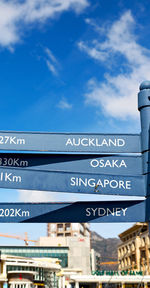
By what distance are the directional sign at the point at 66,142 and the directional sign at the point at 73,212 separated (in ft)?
3.81

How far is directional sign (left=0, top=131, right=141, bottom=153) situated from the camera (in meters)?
7.03

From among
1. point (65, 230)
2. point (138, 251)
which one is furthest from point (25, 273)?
point (65, 230)

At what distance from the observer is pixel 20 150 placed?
7066mm

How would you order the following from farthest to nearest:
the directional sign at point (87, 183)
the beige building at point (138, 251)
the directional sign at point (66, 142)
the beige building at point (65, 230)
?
the beige building at point (65, 230), the beige building at point (138, 251), the directional sign at point (66, 142), the directional sign at point (87, 183)

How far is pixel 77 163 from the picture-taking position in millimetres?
6984

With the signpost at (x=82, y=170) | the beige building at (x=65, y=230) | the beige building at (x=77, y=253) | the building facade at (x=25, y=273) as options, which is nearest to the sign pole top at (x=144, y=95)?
the signpost at (x=82, y=170)

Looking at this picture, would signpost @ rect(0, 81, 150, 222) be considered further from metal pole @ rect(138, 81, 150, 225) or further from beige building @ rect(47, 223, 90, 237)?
beige building @ rect(47, 223, 90, 237)

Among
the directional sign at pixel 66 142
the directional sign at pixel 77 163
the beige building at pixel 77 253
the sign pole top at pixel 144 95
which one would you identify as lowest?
the beige building at pixel 77 253

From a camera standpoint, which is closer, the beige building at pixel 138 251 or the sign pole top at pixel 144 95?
the sign pole top at pixel 144 95

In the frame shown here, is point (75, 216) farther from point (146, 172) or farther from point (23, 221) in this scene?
point (146, 172)

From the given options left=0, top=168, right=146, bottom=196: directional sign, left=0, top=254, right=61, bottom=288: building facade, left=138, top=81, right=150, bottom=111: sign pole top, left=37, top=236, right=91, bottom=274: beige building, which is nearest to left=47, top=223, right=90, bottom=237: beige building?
left=37, top=236, right=91, bottom=274: beige building

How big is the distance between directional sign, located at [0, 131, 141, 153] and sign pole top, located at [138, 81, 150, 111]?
0.67 metres

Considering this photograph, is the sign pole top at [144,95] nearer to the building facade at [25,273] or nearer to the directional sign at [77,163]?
the directional sign at [77,163]

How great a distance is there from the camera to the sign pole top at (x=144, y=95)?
22.2ft
